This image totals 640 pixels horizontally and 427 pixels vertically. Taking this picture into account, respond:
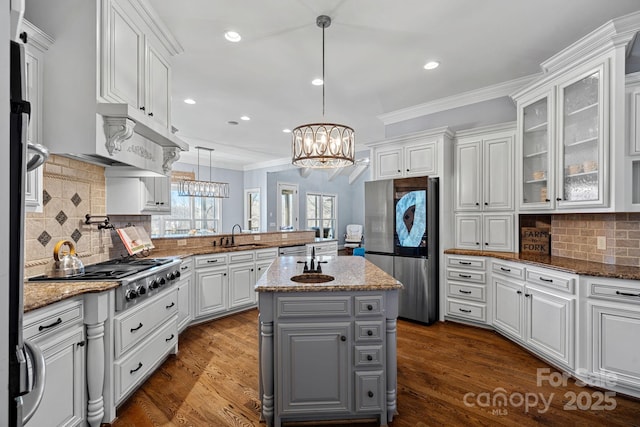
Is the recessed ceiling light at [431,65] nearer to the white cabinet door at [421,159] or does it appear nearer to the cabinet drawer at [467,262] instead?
the white cabinet door at [421,159]

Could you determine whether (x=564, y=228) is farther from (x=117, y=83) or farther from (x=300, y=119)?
(x=117, y=83)

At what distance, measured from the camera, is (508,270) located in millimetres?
3176

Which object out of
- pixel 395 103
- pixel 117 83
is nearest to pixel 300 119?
pixel 395 103

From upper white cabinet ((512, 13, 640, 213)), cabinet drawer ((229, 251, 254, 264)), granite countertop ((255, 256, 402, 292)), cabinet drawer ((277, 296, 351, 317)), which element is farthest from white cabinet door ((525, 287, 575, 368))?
cabinet drawer ((229, 251, 254, 264))

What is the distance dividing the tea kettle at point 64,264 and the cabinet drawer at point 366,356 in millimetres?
1930

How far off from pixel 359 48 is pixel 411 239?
220cm

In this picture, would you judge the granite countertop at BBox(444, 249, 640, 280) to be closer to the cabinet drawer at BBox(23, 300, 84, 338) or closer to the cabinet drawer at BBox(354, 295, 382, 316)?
the cabinet drawer at BBox(354, 295, 382, 316)

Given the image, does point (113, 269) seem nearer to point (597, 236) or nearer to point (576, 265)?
point (576, 265)

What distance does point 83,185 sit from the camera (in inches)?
99.9

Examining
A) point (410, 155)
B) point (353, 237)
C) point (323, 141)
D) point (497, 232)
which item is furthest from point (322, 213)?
point (323, 141)

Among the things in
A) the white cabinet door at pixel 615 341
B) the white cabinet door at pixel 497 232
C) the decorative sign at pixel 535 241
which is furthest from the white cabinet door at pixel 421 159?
the white cabinet door at pixel 615 341

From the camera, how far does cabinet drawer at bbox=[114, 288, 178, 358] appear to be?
2025 millimetres

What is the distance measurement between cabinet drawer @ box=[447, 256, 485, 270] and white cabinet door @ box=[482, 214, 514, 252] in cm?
27

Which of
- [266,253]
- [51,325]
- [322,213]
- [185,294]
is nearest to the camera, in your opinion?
[51,325]
